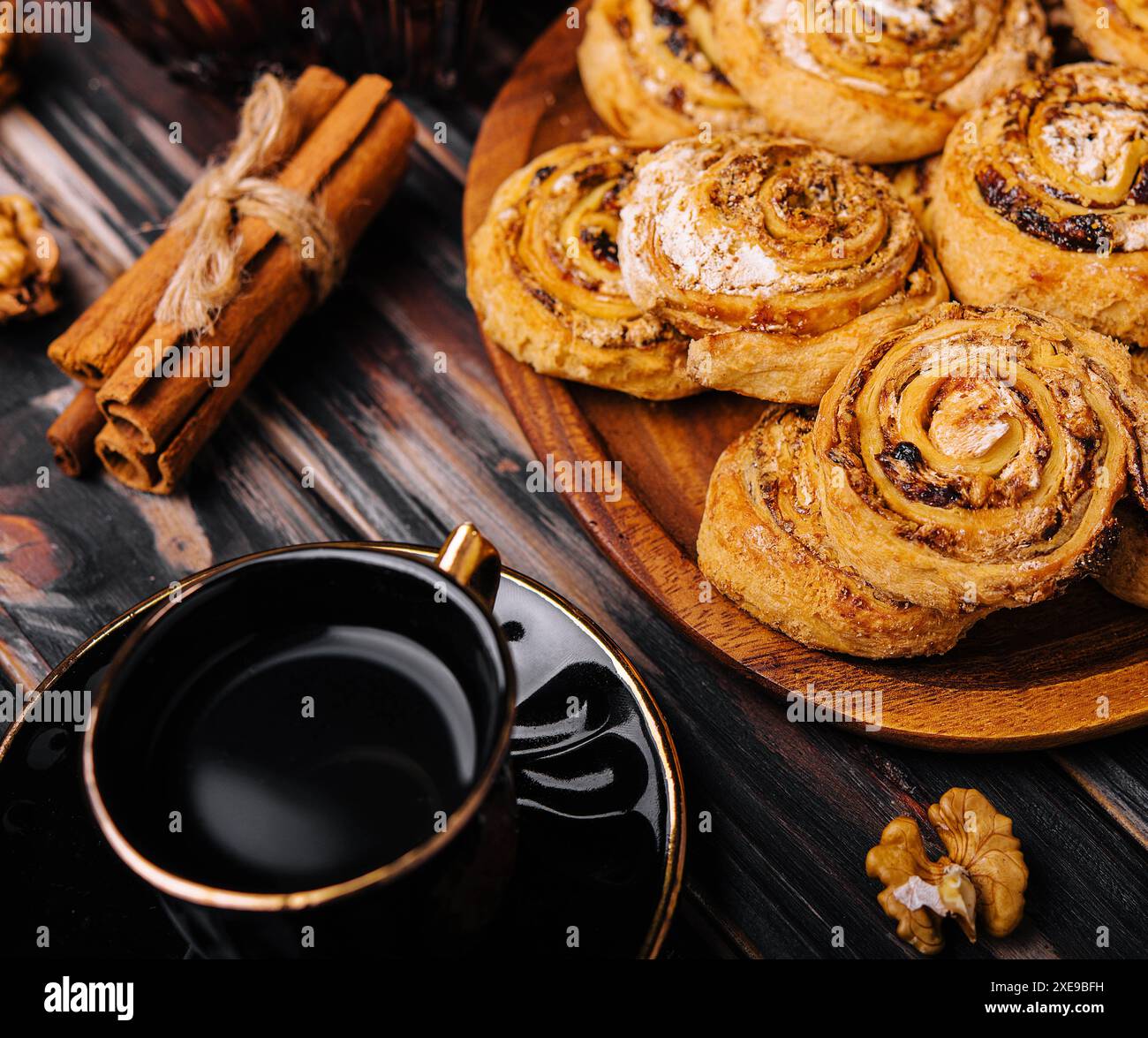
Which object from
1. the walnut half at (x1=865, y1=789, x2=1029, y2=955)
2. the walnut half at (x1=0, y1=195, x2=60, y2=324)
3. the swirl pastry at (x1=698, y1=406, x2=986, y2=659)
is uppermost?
the walnut half at (x1=0, y1=195, x2=60, y2=324)

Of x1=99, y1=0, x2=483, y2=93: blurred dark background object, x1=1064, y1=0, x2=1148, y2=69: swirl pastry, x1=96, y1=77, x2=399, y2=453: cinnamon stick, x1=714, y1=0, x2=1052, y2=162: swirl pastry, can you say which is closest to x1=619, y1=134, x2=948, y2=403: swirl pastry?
x1=714, y1=0, x2=1052, y2=162: swirl pastry

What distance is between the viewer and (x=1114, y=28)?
192cm

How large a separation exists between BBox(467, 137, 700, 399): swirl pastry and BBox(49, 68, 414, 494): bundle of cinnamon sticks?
1.16 ft

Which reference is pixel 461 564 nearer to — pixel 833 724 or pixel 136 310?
pixel 833 724

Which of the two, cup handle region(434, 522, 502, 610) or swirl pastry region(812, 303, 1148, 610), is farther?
swirl pastry region(812, 303, 1148, 610)

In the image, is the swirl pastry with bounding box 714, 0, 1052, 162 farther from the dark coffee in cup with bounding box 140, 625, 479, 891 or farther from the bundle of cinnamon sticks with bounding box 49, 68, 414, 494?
the dark coffee in cup with bounding box 140, 625, 479, 891

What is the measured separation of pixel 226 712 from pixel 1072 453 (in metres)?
1.20

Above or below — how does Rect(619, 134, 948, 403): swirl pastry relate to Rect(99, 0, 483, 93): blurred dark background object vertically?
below

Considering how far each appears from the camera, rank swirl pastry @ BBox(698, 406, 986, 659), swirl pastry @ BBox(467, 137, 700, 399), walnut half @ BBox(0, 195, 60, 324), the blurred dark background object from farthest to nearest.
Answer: the blurred dark background object, walnut half @ BBox(0, 195, 60, 324), swirl pastry @ BBox(467, 137, 700, 399), swirl pastry @ BBox(698, 406, 986, 659)

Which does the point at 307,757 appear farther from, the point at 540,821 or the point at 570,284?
the point at 570,284

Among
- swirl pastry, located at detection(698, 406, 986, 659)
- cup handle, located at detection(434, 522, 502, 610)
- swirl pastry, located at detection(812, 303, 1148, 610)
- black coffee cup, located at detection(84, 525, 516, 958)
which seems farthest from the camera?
swirl pastry, located at detection(698, 406, 986, 659)

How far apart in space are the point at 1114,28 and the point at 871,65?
49 centimetres

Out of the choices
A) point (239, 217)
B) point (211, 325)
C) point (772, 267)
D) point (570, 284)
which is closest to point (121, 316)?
point (211, 325)

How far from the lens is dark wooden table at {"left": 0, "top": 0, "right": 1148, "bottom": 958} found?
163 centimetres
